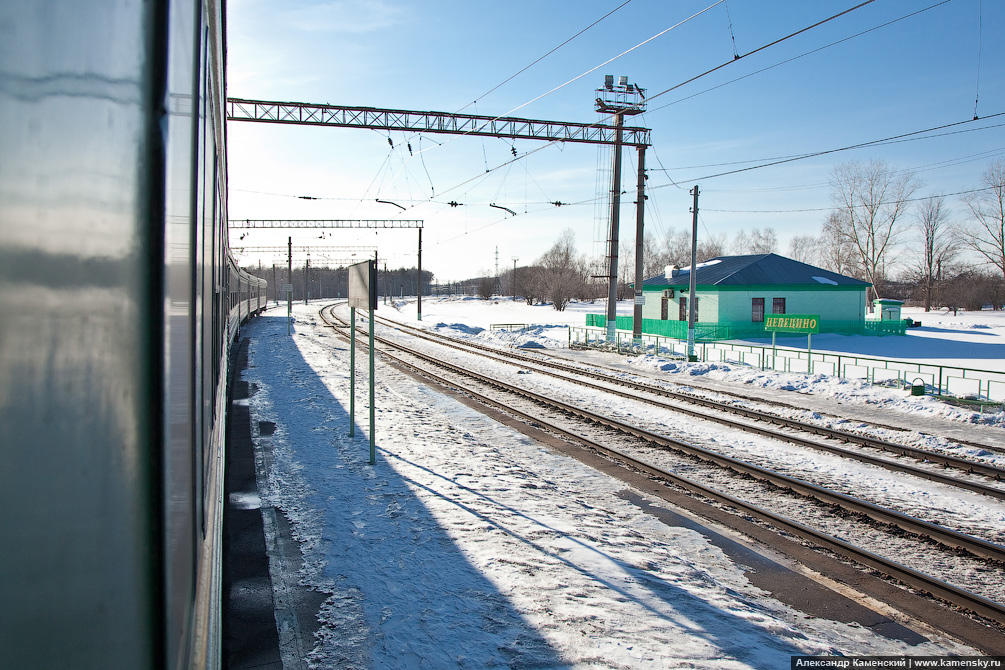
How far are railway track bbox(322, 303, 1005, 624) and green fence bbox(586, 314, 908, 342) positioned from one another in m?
20.6

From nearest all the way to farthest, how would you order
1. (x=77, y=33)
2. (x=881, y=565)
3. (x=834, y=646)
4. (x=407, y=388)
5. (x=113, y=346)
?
(x=77, y=33) < (x=113, y=346) < (x=834, y=646) < (x=881, y=565) < (x=407, y=388)

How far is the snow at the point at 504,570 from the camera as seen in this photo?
14.8 ft

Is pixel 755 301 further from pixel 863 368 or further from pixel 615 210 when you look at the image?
pixel 615 210

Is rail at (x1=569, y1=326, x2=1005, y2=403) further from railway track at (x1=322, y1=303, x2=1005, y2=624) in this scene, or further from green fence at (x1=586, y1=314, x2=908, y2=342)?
railway track at (x1=322, y1=303, x2=1005, y2=624)

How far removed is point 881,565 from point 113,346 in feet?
22.3

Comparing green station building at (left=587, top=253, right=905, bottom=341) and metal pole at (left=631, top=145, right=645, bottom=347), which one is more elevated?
metal pole at (left=631, top=145, right=645, bottom=347)

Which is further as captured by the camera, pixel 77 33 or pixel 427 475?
pixel 427 475

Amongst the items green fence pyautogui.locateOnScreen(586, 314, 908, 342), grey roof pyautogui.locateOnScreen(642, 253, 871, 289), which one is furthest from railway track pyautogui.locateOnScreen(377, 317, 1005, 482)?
grey roof pyautogui.locateOnScreen(642, 253, 871, 289)

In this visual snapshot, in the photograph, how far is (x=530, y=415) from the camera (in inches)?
492

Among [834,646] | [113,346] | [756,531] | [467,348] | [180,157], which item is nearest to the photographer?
[113,346]

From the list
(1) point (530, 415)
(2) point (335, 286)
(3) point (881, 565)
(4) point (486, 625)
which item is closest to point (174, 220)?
(4) point (486, 625)

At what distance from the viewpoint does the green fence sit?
3312 cm

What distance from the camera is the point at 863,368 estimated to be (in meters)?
21.5

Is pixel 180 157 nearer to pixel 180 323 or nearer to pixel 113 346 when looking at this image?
pixel 180 323
